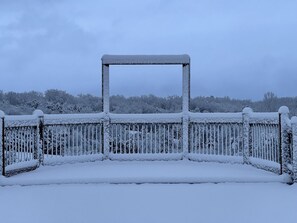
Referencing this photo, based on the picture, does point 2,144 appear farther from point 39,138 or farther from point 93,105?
point 93,105

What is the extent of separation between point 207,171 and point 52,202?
3.88 meters

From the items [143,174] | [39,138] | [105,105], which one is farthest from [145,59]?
[143,174]

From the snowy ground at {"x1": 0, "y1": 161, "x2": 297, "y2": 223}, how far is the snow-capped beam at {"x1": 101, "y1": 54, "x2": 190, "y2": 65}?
9.31 feet

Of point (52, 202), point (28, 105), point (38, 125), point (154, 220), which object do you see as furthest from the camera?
point (28, 105)

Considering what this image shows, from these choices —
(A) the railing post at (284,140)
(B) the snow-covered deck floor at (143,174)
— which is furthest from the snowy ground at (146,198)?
(A) the railing post at (284,140)

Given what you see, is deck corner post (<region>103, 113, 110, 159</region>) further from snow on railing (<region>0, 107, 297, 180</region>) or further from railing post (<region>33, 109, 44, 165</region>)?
railing post (<region>33, 109, 44, 165</region>)

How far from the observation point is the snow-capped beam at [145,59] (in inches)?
457

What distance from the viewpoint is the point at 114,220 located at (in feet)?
20.4

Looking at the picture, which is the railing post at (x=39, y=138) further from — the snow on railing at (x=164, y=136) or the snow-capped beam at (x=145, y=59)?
the snow-capped beam at (x=145, y=59)

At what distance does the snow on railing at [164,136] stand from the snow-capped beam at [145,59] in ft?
4.50

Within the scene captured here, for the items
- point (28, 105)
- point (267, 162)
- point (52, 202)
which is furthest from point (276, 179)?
point (28, 105)

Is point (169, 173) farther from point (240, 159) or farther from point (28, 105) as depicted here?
point (28, 105)

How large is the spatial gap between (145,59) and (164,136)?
2073 millimetres

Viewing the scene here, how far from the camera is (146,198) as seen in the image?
295 inches
